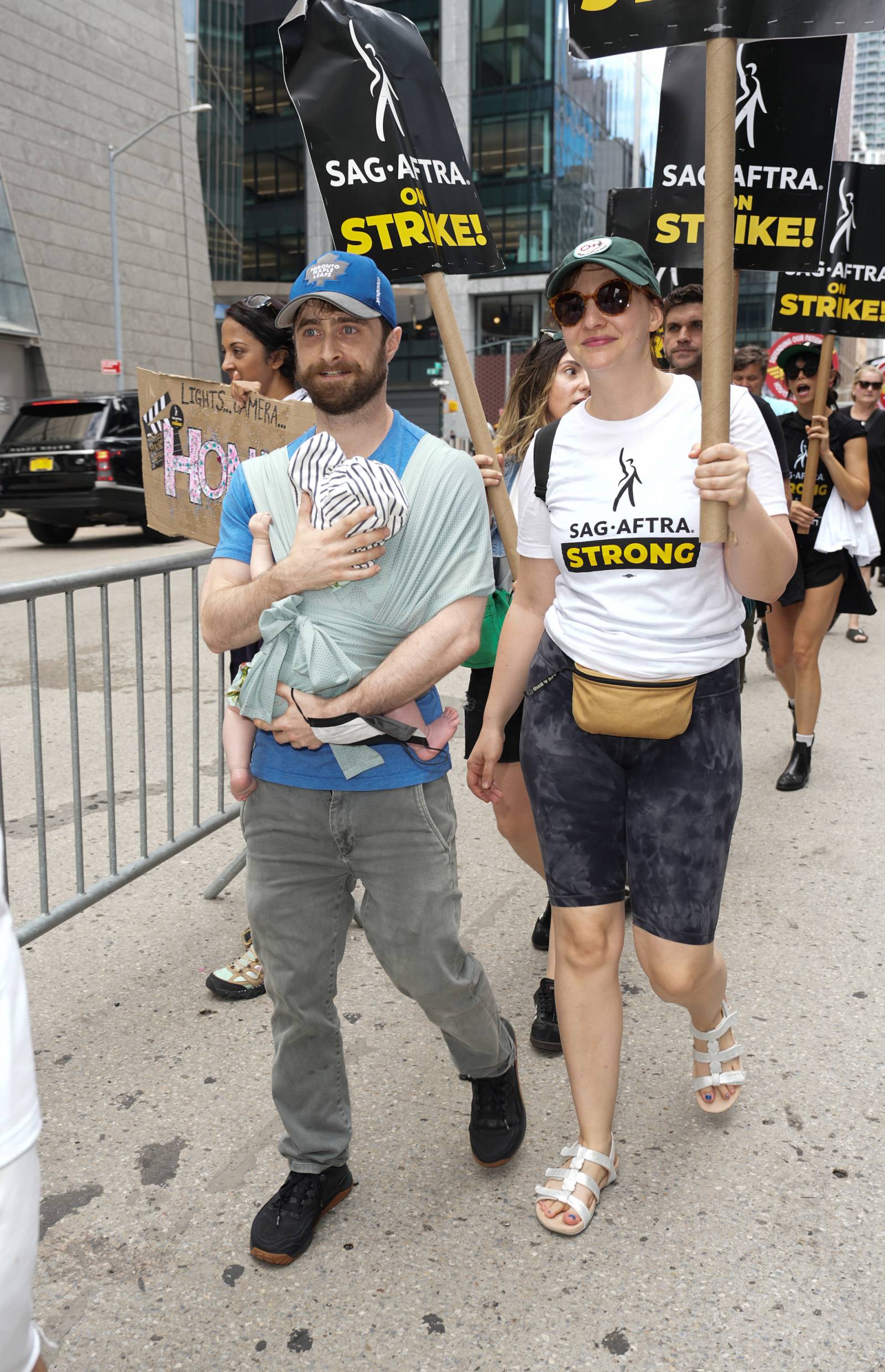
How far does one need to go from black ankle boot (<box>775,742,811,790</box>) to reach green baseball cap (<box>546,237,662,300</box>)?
3881 millimetres

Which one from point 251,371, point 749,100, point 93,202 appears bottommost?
point 251,371

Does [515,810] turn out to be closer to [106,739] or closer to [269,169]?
[106,739]

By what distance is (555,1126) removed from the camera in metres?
2.98

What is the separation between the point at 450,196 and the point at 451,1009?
2421mm

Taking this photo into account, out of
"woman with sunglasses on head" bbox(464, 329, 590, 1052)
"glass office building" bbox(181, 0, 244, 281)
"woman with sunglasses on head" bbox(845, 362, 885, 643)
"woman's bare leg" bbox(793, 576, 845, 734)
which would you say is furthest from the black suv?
"glass office building" bbox(181, 0, 244, 281)

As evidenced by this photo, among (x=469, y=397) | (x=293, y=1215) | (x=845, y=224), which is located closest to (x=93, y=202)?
(x=845, y=224)

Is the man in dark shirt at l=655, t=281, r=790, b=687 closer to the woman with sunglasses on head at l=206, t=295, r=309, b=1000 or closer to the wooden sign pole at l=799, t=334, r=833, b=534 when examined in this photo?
the woman with sunglasses on head at l=206, t=295, r=309, b=1000

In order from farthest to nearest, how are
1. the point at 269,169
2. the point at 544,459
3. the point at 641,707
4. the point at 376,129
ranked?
1. the point at 269,169
2. the point at 376,129
3. the point at 544,459
4. the point at 641,707

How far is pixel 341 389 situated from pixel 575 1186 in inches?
72.7

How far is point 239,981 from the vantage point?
3670 millimetres

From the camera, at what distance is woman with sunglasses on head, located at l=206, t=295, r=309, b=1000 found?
3.66 meters

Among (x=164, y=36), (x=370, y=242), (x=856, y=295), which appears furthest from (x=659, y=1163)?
(x=164, y=36)

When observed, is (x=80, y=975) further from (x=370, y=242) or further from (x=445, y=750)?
(x=370, y=242)

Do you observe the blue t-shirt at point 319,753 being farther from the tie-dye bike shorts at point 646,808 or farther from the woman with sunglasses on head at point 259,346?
the woman with sunglasses on head at point 259,346
